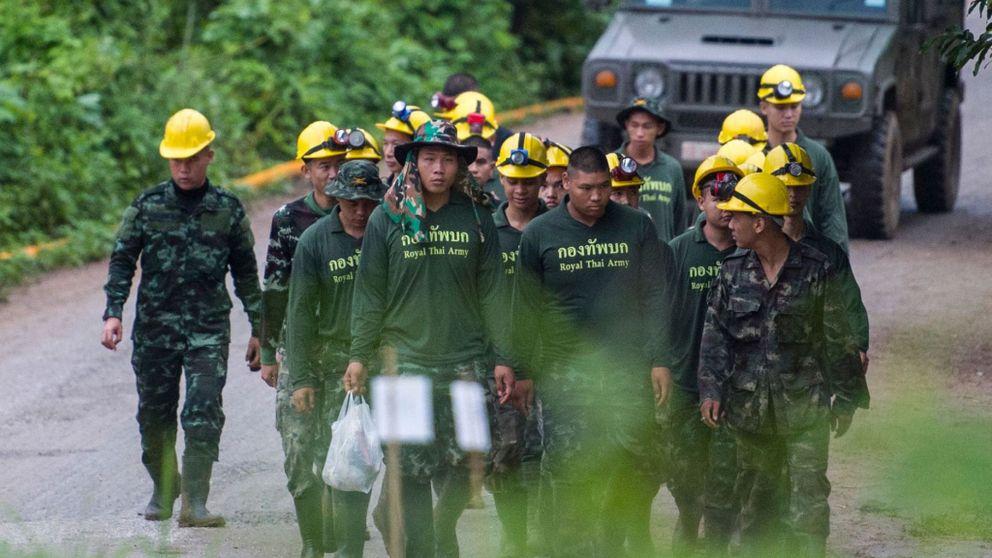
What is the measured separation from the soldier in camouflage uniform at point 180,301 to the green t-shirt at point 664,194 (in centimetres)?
209

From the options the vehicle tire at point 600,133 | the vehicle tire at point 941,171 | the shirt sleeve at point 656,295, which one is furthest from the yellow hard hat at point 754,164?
the vehicle tire at point 941,171

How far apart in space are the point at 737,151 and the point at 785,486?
2.03 m

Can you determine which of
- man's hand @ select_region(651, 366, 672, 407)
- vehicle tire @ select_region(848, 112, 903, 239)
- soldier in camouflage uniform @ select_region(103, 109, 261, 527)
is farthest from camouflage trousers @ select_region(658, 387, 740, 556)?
vehicle tire @ select_region(848, 112, 903, 239)

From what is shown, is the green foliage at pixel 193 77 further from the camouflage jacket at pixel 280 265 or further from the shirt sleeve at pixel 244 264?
the camouflage jacket at pixel 280 265

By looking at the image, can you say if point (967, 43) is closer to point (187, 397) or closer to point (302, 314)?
point (302, 314)

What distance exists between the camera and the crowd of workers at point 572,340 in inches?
219

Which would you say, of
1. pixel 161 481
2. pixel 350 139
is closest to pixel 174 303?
pixel 161 481

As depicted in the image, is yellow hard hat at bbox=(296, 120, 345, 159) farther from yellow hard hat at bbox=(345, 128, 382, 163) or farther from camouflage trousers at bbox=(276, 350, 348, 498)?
camouflage trousers at bbox=(276, 350, 348, 498)

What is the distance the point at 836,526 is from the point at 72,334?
657 centimetres

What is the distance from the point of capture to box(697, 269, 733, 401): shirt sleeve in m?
5.62

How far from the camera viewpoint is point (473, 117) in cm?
867

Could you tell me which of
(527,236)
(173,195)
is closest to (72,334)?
(173,195)

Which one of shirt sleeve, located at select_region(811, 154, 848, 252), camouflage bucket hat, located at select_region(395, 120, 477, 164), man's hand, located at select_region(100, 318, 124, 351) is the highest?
camouflage bucket hat, located at select_region(395, 120, 477, 164)

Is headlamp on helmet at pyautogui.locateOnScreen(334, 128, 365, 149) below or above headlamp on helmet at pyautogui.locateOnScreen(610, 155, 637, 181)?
above
